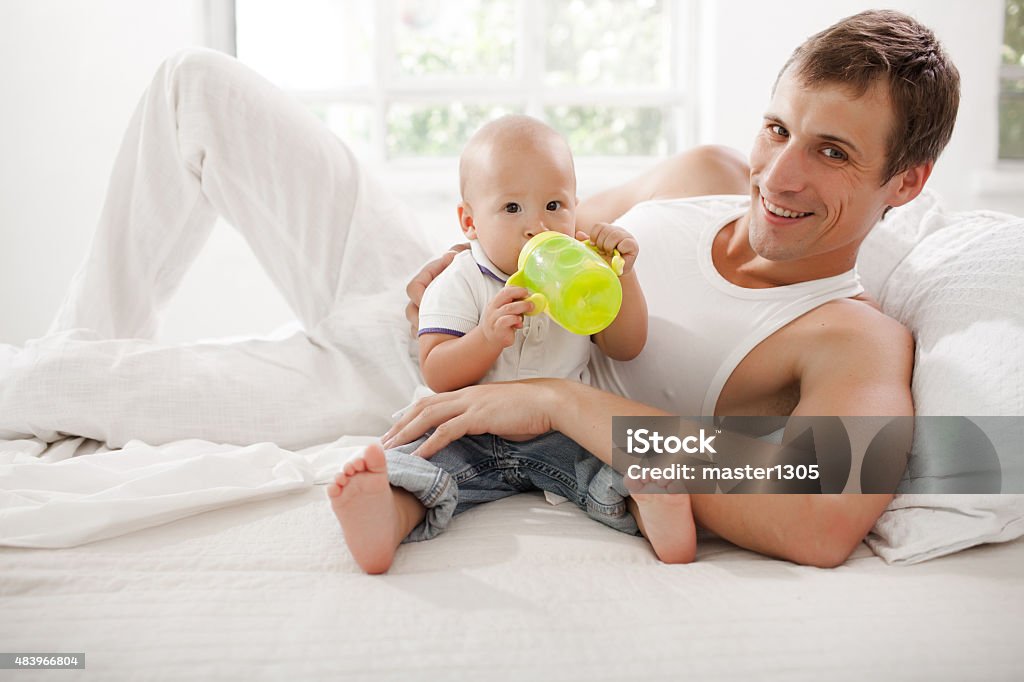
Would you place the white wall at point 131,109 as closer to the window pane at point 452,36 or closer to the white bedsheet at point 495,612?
the window pane at point 452,36

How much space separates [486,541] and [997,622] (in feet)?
1.84

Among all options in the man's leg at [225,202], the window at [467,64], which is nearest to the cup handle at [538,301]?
the man's leg at [225,202]

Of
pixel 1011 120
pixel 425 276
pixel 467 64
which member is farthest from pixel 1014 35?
pixel 425 276

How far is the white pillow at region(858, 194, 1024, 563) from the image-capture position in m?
0.98

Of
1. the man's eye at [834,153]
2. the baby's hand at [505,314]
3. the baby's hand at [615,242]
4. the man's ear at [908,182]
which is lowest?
the baby's hand at [505,314]

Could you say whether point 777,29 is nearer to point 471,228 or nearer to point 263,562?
point 471,228

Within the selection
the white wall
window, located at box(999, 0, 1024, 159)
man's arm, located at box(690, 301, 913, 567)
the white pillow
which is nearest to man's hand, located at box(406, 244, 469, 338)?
man's arm, located at box(690, 301, 913, 567)

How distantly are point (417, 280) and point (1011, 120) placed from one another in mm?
3185

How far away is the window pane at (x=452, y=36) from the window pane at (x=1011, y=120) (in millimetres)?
2096

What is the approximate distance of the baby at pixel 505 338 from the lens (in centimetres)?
102

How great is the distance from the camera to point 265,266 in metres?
1.70

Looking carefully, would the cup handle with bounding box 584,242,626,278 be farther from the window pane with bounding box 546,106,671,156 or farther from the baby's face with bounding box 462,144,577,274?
the window pane with bounding box 546,106,671,156

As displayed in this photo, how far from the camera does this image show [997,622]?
2.77ft

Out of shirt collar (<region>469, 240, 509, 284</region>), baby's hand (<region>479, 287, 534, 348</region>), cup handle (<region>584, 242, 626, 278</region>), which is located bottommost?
baby's hand (<region>479, 287, 534, 348</region>)
